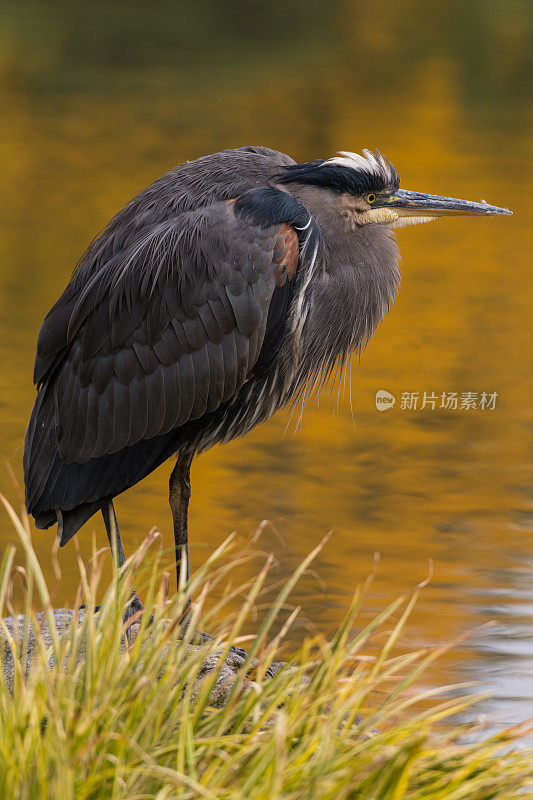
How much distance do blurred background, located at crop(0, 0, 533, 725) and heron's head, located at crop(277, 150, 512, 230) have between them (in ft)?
6.65

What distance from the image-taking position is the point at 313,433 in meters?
8.57

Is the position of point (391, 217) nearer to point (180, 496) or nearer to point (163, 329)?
point (163, 329)

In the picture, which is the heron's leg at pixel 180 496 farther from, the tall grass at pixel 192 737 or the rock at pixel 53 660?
the tall grass at pixel 192 737

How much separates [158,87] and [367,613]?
13.1m

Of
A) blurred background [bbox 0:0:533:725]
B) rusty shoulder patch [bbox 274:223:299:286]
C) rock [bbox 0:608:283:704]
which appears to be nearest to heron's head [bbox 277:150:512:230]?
rusty shoulder patch [bbox 274:223:299:286]

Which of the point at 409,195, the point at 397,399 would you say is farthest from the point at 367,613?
the point at 397,399

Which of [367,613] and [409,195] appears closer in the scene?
[409,195]

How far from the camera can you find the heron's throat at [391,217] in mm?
4305

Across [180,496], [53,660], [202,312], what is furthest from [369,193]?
[53,660]

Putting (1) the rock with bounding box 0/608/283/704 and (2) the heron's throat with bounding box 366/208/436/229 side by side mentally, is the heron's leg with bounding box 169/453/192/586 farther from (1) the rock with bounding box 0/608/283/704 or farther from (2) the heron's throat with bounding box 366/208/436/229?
(2) the heron's throat with bounding box 366/208/436/229

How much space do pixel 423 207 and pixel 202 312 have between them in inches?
31.9

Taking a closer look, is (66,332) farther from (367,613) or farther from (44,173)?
(44,173)

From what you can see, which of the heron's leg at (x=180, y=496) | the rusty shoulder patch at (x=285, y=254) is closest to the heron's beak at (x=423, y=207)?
the rusty shoulder patch at (x=285, y=254)

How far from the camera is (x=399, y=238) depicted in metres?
13.0
